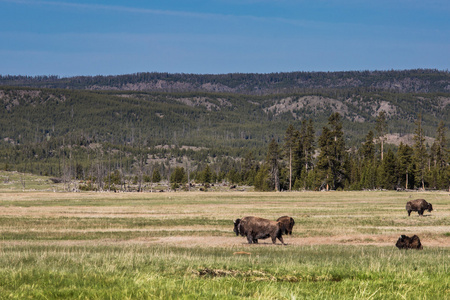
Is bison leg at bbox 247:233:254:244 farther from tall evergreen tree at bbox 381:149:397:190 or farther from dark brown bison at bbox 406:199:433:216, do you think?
tall evergreen tree at bbox 381:149:397:190

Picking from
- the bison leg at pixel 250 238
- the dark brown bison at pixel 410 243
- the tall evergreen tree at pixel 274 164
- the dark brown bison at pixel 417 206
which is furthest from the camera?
the tall evergreen tree at pixel 274 164

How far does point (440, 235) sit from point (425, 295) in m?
22.1

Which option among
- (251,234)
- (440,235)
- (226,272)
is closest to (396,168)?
(440,235)

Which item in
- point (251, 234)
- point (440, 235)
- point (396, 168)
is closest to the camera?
point (251, 234)

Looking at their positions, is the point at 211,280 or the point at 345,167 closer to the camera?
the point at 211,280

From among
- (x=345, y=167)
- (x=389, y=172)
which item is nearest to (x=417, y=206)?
(x=389, y=172)

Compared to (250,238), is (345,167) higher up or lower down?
higher up

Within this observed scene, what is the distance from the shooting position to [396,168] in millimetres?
110000

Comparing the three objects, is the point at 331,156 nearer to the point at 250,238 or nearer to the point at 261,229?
the point at 250,238

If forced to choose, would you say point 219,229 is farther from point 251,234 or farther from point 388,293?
point 388,293

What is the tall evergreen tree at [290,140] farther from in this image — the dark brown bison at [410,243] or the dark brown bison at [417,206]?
the dark brown bison at [410,243]

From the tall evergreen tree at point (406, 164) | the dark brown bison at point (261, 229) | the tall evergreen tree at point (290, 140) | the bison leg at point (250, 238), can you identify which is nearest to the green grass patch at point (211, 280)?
the dark brown bison at point (261, 229)

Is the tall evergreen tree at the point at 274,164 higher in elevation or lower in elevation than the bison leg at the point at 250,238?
higher

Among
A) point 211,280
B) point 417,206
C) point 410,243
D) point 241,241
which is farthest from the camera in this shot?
point 417,206
